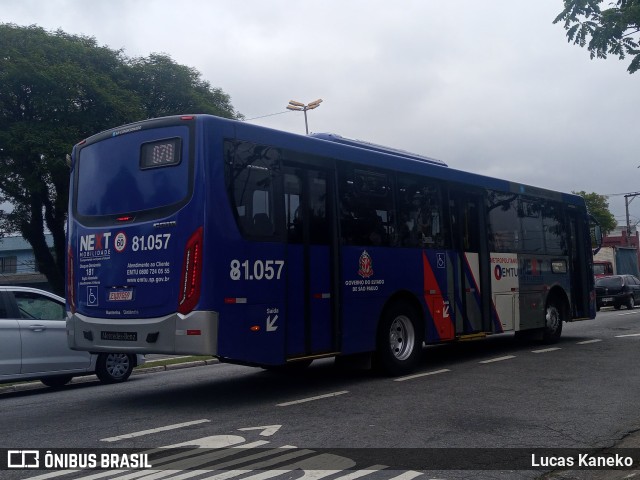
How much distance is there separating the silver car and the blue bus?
1.78 metres

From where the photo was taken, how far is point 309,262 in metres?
9.39

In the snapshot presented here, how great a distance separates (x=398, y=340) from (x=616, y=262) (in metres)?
37.2

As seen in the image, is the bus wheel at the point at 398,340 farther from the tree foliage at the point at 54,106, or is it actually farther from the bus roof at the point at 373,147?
the tree foliage at the point at 54,106

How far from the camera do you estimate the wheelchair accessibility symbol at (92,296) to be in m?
9.20

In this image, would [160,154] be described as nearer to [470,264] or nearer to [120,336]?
[120,336]

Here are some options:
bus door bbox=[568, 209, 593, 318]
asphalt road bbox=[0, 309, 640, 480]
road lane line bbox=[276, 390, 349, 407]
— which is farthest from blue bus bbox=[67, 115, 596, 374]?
bus door bbox=[568, 209, 593, 318]

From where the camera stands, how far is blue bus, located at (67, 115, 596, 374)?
8336 millimetres

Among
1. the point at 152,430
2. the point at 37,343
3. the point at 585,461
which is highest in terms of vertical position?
the point at 37,343

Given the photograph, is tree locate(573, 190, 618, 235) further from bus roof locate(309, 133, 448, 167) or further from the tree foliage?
bus roof locate(309, 133, 448, 167)

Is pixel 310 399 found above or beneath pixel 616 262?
beneath

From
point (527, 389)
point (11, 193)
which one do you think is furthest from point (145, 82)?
point (527, 389)

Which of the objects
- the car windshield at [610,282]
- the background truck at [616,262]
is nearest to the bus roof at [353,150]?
the car windshield at [610,282]

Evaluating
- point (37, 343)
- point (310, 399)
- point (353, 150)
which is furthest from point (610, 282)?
point (37, 343)

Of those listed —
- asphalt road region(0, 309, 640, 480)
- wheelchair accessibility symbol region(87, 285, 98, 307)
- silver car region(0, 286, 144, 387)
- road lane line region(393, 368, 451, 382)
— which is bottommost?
asphalt road region(0, 309, 640, 480)
